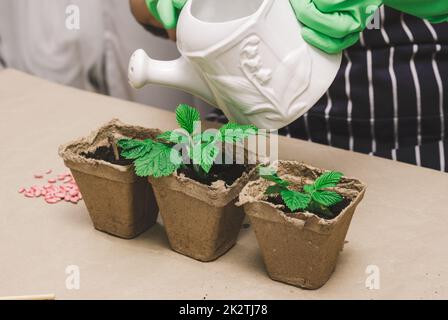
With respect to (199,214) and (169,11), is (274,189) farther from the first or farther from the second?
(169,11)

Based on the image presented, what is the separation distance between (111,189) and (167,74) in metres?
0.14

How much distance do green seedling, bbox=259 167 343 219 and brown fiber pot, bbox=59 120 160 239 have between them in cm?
14

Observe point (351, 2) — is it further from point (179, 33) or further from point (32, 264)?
point (32, 264)

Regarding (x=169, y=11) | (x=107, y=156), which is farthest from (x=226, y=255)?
(x=169, y=11)

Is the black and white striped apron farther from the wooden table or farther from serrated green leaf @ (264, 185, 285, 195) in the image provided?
serrated green leaf @ (264, 185, 285, 195)

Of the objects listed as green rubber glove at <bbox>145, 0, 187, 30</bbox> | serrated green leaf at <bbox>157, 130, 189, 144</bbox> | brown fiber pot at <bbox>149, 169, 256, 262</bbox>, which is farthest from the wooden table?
green rubber glove at <bbox>145, 0, 187, 30</bbox>

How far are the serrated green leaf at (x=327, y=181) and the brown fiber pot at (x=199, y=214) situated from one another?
0.24 feet

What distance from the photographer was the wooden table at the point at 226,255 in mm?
655

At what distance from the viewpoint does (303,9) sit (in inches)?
26.6

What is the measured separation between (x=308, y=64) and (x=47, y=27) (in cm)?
74

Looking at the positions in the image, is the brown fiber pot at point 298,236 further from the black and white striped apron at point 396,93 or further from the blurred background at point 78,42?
the blurred background at point 78,42

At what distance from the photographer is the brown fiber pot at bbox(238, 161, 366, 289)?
2.04 ft

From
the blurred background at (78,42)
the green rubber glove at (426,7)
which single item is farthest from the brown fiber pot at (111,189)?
the blurred background at (78,42)

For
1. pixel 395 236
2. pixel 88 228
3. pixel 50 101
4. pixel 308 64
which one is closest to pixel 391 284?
pixel 395 236
